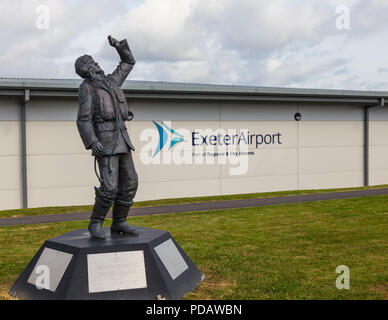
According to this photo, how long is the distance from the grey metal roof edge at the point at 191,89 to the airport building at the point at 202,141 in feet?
0.12

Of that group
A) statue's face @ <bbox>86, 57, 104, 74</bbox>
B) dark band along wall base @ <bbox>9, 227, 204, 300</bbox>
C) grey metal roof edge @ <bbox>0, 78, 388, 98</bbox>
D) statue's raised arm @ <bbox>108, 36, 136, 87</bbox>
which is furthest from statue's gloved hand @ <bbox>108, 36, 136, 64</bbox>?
grey metal roof edge @ <bbox>0, 78, 388, 98</bbox>

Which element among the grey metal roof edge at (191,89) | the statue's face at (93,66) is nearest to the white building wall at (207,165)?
the grey metal roof edge at (191,89)

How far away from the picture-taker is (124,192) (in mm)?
6629

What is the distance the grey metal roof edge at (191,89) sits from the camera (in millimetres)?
14000

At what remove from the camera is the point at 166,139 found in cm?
1688

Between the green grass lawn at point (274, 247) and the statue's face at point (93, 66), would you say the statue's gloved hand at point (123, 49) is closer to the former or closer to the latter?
the statue's face at point (93, 66)

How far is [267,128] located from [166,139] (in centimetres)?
443

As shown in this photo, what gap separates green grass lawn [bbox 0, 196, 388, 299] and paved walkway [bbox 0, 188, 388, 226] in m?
0.77

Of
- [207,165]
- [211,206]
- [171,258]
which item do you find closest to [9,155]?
[211,206]

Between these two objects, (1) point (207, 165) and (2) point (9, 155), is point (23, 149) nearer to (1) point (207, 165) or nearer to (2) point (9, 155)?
(2) point (9, 155)

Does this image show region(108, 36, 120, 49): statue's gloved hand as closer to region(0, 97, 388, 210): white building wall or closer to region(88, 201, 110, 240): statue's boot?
region(88, 201, 110, 240): statue's boot

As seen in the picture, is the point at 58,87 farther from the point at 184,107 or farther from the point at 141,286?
the point at 141,286

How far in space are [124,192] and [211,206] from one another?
27.1 feet
